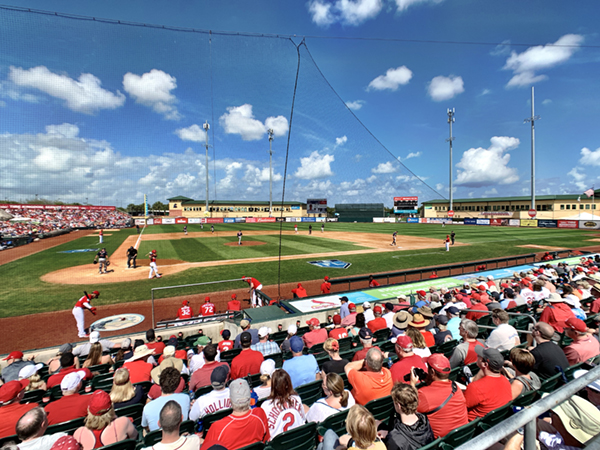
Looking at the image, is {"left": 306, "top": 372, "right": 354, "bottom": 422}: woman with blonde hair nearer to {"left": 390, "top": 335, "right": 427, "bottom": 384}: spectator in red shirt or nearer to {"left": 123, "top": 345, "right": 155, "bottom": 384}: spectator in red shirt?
{"left": 390, "top": 335, "right": 427, "bottom": 384}: spectator in red shirt

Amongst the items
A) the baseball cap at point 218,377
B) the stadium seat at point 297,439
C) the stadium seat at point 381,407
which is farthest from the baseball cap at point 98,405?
the stadium seat at point 381,407

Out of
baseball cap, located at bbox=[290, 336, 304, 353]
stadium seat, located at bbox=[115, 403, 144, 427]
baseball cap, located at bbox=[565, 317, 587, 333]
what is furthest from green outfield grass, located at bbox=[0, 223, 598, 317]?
baseball cap, located at bbox=[565, 317, 587, 333]

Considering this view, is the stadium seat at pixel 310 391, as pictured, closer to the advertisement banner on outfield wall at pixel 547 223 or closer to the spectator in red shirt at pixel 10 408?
the spectator in red shirt at pixel 10 408

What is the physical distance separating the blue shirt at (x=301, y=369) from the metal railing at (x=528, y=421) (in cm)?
330

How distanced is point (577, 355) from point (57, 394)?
854 centimetres

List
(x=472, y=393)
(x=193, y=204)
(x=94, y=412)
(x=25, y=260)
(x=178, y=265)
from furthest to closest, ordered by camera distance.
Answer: (x=193, y=204)
(x=25, y=260)
(x=178, y=265)
(x=472, y=393)
(x=94, y=412)

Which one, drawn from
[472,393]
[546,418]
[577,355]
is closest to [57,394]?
[472,393]

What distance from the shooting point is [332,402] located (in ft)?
11.4

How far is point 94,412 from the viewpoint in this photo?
10.7 feet

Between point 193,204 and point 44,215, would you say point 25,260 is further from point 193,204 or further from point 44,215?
point 193,204

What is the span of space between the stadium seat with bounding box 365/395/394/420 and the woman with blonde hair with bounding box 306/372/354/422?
0.29 meters

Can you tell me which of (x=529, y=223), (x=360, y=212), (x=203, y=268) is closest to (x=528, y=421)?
(x=203, y=268)

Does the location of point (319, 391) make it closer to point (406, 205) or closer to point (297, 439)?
point (297, 439)

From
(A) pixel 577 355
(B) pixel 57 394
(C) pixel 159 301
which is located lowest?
(C) pixel 159 301
